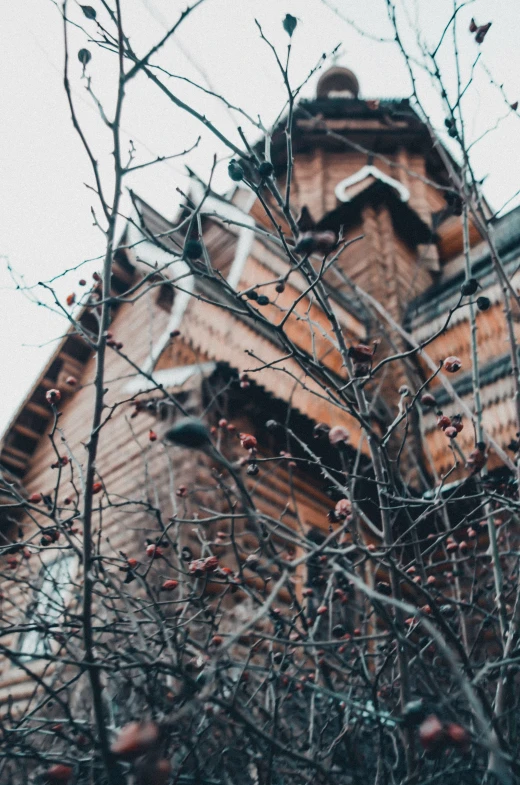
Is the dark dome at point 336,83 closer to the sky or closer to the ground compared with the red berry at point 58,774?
closer to the sky

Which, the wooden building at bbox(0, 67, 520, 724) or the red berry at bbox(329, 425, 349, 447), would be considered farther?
the wooden building at bbox(0, 67, 520, 724)

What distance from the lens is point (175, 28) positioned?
1991 millimetres

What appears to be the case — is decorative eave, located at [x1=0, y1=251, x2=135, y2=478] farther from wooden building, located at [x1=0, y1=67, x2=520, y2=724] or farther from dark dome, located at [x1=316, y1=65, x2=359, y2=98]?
dark dome, located at [x1=316, y1=65, x2=359, y2=98]

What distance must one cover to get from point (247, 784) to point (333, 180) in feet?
36.1

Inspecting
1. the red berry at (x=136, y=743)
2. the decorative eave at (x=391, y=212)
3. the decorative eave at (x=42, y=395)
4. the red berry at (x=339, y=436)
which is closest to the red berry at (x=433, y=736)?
the red berry at (x=136, y=743)

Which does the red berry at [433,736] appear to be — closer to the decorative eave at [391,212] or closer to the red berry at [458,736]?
the red berry at [458,736]

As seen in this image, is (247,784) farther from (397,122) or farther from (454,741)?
(397,122)

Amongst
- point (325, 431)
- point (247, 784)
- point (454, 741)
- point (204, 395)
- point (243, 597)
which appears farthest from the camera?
point (204, 395)

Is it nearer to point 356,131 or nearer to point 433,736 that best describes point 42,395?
point 356,131

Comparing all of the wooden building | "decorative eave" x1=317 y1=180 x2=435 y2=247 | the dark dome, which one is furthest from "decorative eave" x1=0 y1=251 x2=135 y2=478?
the dark dome

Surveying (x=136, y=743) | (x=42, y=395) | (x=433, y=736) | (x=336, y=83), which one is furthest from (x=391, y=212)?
(x=136, y=743)

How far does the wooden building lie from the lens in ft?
11.5

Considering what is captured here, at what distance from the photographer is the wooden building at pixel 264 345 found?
352cm

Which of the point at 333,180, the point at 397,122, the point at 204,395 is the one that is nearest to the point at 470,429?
the point at 204,395
